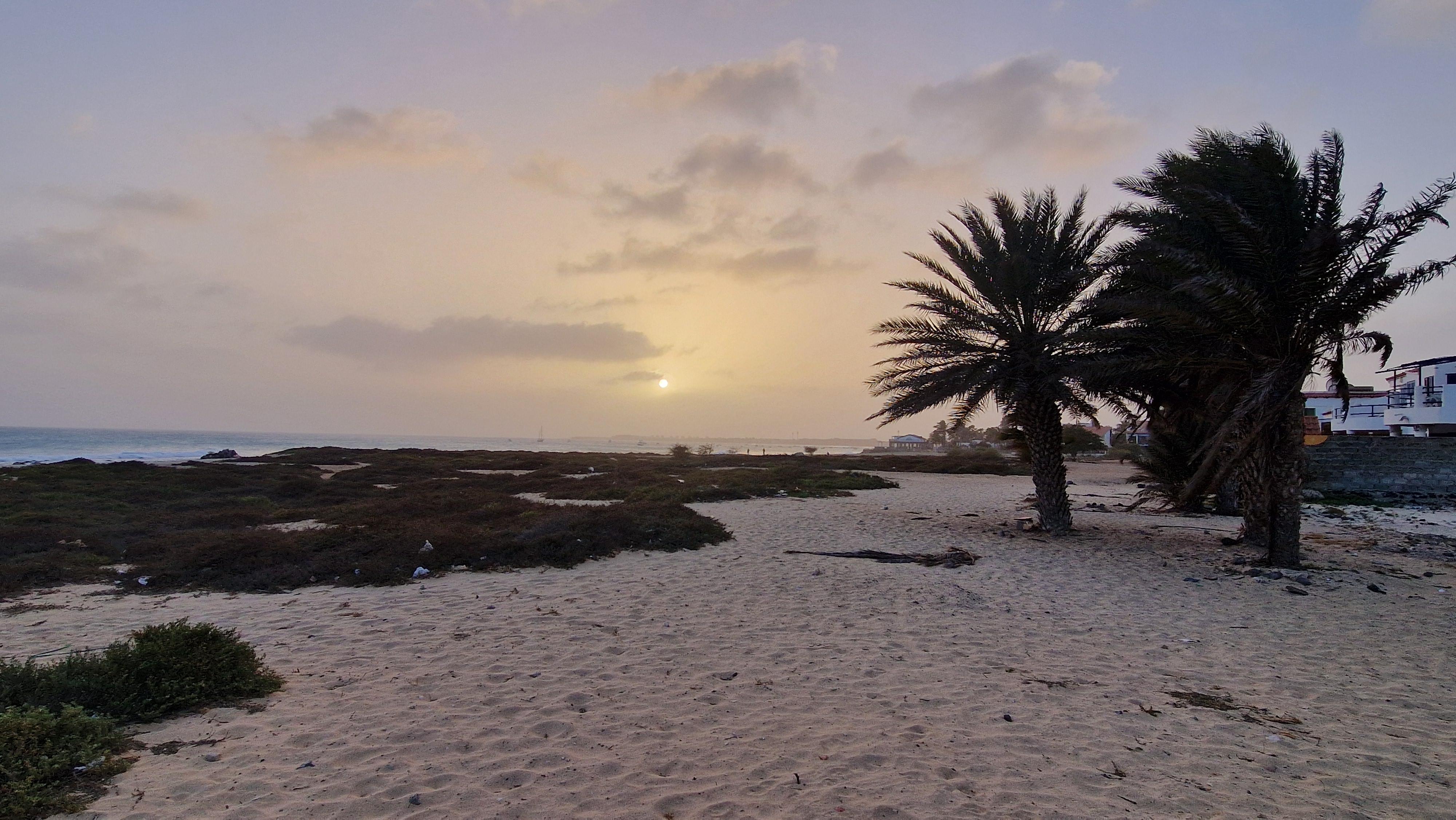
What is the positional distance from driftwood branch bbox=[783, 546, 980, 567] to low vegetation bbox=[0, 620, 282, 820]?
850 cm

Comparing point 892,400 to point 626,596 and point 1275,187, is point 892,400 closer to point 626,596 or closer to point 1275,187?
point 1275,187

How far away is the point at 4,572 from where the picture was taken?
378 inches

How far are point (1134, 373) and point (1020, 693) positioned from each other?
9847mm

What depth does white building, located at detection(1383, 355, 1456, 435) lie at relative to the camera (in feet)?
104

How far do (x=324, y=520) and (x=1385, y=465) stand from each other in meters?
31.4

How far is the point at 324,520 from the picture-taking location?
1570cm

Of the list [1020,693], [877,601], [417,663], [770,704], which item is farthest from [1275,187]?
[417,663]

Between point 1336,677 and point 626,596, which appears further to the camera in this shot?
point 626,596

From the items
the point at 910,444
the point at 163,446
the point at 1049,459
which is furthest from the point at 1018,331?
the point at 163,446

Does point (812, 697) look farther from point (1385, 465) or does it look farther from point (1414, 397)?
point (1414, 397)

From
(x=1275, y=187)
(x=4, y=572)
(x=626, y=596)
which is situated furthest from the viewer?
(x=1275, y=187)

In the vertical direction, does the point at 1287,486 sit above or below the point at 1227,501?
above

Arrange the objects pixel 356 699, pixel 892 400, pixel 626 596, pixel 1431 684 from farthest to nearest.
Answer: pixel 892 400 → pixel 626 596 → pixel 1431 684 → pixel 356 699

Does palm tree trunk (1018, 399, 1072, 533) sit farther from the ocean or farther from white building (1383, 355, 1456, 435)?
the ocean
